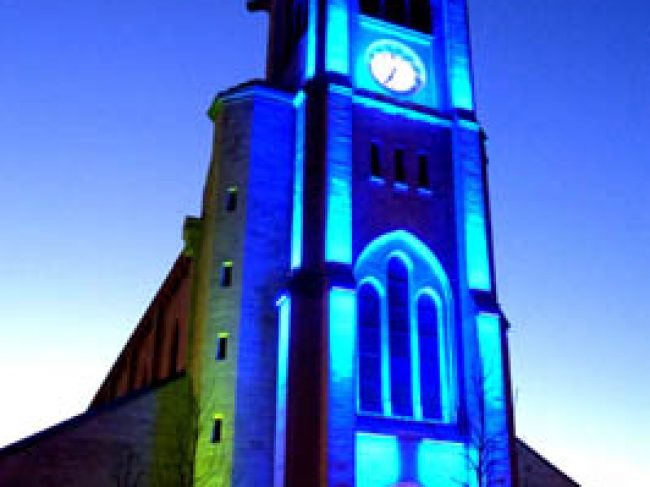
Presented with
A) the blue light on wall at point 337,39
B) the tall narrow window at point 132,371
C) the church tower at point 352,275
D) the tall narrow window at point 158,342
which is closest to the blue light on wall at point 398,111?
the church tower at point 352,275

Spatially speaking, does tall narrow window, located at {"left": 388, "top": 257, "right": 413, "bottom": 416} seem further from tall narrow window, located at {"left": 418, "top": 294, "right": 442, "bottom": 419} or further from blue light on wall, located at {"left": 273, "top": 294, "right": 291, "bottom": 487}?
blue light on wall, located at {"left": 273, "top": 294, "right": 291, "bottom": 487}

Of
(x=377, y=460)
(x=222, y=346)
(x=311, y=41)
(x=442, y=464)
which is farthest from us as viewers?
(x=311, y=41)

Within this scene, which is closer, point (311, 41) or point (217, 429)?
point (217, 429)

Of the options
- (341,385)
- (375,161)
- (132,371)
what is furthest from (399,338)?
(132,371)

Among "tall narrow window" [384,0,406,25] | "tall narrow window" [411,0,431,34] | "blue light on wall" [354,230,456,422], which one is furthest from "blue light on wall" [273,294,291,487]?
"tall narrow window" [411,0,431,34]

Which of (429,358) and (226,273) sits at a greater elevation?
(226,273)

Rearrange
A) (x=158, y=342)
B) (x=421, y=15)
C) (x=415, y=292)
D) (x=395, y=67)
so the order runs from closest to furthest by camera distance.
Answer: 1. (x=415, y=292)
2. (x=395, y=67)
3. (x=421, y=15)
4. (x=158, y=342)

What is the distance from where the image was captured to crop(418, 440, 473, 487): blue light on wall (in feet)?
88.4

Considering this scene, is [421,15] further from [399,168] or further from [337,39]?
[399,168]

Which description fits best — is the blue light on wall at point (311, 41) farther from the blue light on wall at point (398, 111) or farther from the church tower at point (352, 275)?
the blue light on wall at point (398, 111)

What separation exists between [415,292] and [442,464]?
5.80 m

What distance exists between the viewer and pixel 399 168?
3175 cm

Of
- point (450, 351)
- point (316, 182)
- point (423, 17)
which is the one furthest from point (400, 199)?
point (423, 17)

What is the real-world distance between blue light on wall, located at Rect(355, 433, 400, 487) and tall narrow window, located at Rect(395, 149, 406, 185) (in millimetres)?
9372
